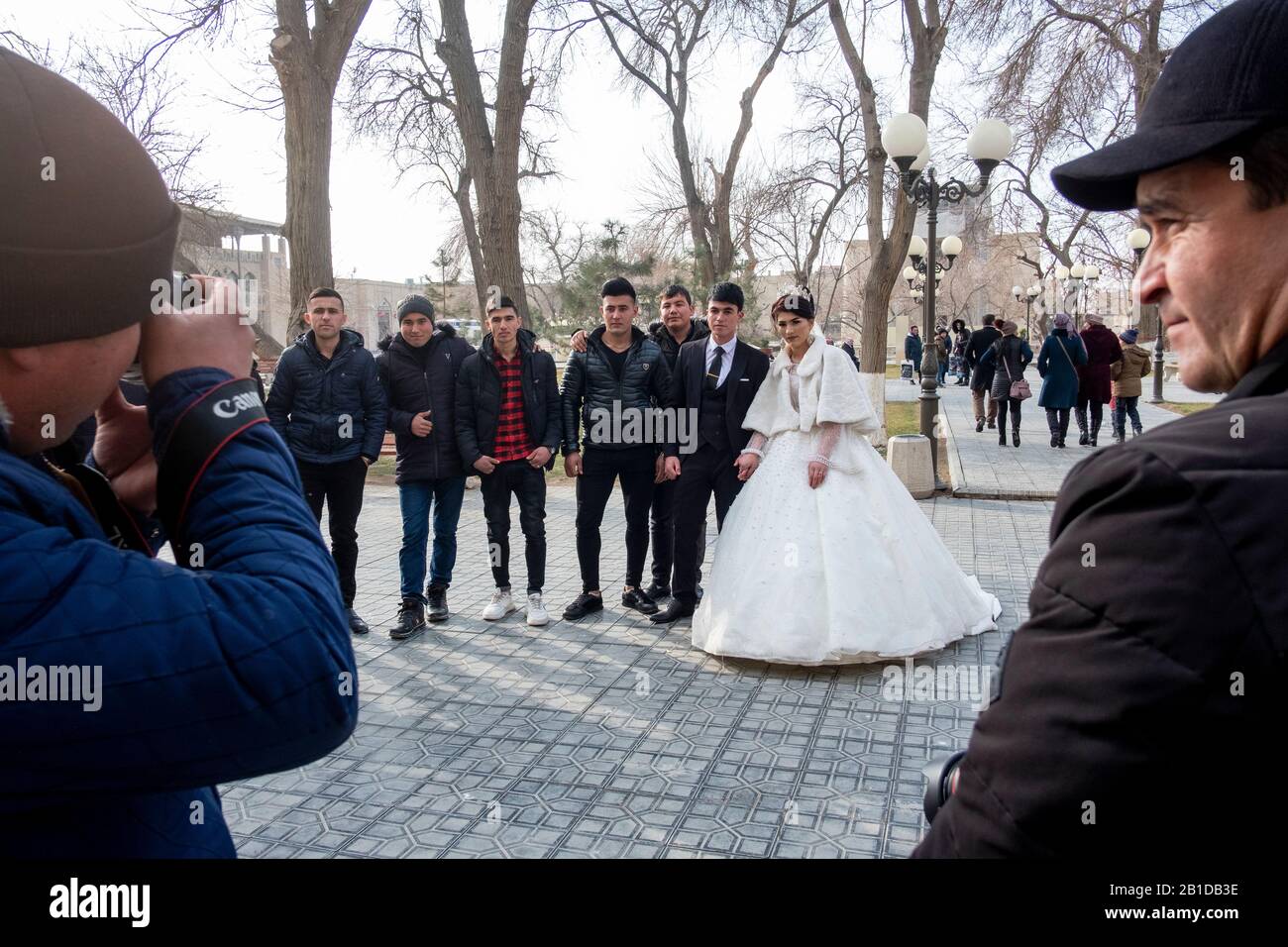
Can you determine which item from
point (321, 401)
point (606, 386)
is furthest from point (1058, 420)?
point (321, 401)

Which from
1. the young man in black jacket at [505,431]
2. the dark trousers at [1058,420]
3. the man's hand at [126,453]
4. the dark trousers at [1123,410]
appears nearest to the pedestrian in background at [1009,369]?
the dark trousers at [1058,420]

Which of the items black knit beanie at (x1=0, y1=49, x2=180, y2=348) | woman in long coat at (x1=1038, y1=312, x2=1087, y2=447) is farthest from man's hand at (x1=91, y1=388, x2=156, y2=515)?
woman in long coat at (x1=1038, y1=312, x2=1087, y2=447)

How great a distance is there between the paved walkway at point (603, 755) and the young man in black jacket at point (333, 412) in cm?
90

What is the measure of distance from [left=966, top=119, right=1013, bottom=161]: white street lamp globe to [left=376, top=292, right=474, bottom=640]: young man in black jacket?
25.6ft

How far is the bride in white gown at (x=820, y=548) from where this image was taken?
5527 millimetres

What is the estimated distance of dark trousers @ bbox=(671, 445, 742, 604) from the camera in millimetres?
6844

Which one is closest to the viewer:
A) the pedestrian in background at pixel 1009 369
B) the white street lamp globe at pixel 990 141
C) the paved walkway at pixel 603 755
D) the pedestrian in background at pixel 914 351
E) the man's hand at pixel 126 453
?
the man's hand at pixel 126 453

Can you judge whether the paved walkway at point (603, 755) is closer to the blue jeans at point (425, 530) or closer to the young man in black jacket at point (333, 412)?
the blue jeans at point (425, 530)

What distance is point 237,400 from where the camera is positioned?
102 centimetres

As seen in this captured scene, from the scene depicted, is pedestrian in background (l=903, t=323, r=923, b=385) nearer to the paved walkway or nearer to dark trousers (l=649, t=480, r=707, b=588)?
dark trousers (l=649, t=480, r=707, b=588)
